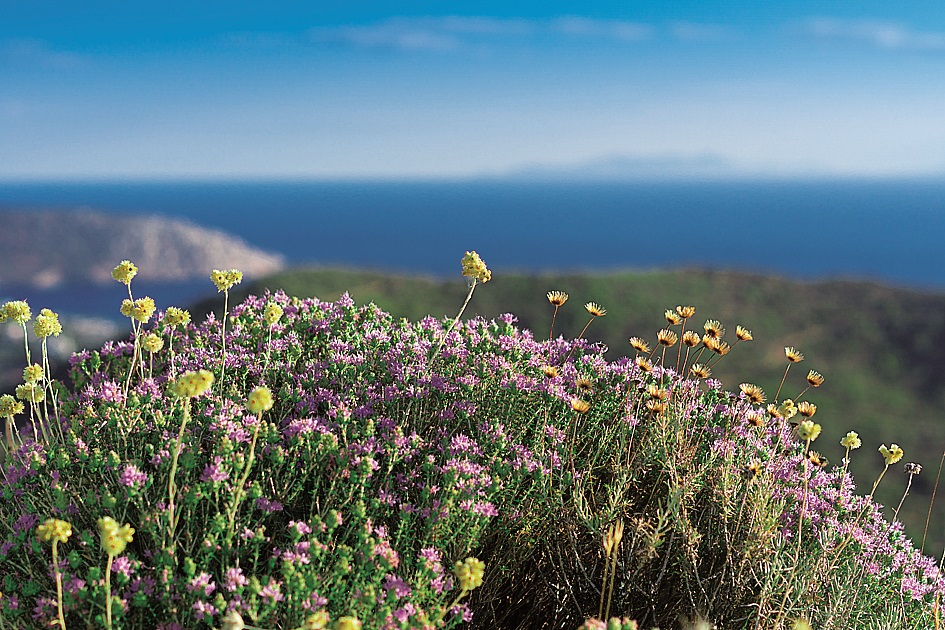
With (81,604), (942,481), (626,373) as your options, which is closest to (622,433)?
(626,373)

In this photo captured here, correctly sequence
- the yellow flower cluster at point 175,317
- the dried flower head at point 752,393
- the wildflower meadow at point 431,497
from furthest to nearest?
the yellow flower cluster at point 175,317
the dried flower head at point 752,393
the wildflower meadow at point 431,497

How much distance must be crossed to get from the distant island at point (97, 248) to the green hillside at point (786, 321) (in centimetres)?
12742

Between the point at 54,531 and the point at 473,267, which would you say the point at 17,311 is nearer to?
the point at 54,531

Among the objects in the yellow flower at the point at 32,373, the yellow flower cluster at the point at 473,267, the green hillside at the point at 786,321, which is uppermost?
the yellow flower cluster at the point at 473,267

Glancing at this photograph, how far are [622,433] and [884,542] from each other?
1170 millimetres

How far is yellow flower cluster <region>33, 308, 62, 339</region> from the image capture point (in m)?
2.95

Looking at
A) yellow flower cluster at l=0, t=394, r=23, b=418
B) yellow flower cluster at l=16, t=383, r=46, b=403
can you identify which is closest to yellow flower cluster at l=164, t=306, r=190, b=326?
yellow flower cluster at l=16, t=383, r=46, b=403

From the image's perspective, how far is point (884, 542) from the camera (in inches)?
126

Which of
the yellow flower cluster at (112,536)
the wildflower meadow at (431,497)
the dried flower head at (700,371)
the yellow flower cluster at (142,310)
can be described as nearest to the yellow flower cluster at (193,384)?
the wildflower meadow at (431,497)

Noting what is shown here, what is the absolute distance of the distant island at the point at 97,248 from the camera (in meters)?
149

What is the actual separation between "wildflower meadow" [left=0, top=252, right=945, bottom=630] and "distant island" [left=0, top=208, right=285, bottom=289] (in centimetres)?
14460

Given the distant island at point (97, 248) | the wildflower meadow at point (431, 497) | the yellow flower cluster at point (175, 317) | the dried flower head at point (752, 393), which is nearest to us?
the wildflower meadow at point (431, 497)

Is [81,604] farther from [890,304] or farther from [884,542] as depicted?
[890,304]

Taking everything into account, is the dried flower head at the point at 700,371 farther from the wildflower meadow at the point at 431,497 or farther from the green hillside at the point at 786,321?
the green hillside at the point at 786,321
